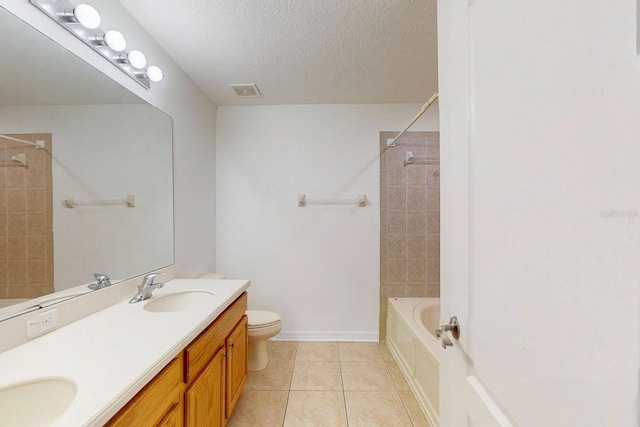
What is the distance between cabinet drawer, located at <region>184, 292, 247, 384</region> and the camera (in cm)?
105

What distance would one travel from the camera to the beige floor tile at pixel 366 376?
1.95 metres

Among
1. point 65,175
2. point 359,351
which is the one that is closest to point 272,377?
point 359,351

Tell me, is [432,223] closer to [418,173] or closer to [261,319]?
[418,173]

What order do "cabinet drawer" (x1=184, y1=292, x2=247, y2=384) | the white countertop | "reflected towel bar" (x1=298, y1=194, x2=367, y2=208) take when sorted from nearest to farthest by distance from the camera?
the white countertop, "cabinet drawer" (x1=184, y1=292, x2=247, y2=384), "reflected towel bar" (x1=298, y1=194, x2=367, y2=208)

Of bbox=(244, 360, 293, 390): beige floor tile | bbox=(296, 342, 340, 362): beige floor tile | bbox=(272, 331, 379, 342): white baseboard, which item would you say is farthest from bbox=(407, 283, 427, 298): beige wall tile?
bbox=(244, 360, 293, 390): beige floor tile

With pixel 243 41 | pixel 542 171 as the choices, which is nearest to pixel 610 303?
pixel 542 171

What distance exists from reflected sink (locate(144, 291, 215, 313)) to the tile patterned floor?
0.81m

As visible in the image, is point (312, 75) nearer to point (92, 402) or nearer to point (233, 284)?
point (233, 284)

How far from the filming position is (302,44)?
1.75 meters

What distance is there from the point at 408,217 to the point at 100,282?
2447 mm

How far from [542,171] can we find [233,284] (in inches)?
66.0

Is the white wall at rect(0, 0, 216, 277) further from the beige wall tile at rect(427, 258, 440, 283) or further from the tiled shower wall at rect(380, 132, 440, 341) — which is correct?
the beige wall tile at rect(427, 258, 440, 283)

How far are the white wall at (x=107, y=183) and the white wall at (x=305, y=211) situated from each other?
0.87 m

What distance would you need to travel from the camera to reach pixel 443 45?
0.89 meters
